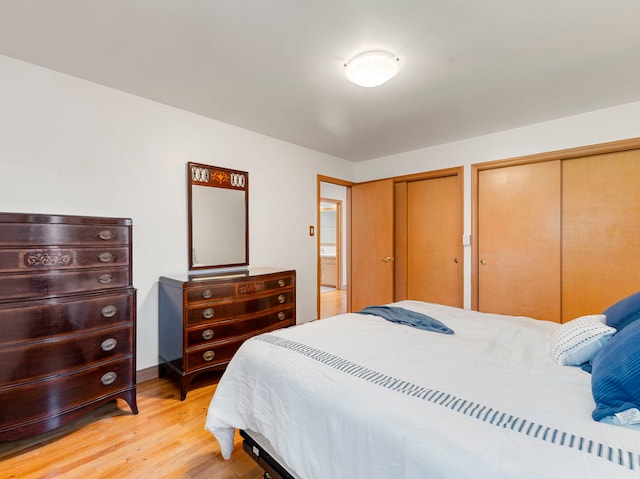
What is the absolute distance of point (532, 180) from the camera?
3113 millimetres

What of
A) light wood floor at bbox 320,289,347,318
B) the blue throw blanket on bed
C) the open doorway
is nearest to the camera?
the blue throw blanket on bed

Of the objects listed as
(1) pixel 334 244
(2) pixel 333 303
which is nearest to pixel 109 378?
(2) pixel 333 303

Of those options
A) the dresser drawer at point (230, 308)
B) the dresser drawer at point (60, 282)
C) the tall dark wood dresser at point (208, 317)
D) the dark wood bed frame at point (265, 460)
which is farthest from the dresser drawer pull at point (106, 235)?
the dark wood bed frame at point (265, 460)

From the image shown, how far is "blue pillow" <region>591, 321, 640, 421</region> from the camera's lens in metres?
0.88

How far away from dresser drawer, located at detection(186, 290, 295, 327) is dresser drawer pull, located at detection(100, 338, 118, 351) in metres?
0.46

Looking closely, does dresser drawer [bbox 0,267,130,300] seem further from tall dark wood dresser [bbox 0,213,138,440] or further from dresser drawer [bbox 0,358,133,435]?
dresser drawer [bbox 0,358,133,435]

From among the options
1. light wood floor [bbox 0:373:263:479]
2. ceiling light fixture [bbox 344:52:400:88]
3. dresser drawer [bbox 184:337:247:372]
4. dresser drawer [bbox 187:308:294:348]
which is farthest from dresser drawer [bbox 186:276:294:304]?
ceiling light fixture [bbox 344:52:400:88]

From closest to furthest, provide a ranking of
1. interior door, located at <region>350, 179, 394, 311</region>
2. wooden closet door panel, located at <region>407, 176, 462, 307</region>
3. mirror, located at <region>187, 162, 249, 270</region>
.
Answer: mirror, located at <region>187, 162, 249, 270</region> < wooden closet door panel, located at <region>407, 176, 462, 307</region> < interior door, located at <region>350, 179, 394, 311</region>

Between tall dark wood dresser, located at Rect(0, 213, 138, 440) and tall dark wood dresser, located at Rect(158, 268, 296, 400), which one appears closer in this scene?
tall dark wood dresser, located at Rect(0, 213, 138, 440)

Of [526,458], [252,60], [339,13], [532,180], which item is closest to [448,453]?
[526,458]

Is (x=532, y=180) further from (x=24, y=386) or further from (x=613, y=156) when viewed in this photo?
(x=24, y=386)

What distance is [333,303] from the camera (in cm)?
557

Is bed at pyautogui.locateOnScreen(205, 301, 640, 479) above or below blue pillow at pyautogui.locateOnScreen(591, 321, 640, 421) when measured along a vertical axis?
below

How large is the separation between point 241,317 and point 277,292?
16.6 inches
